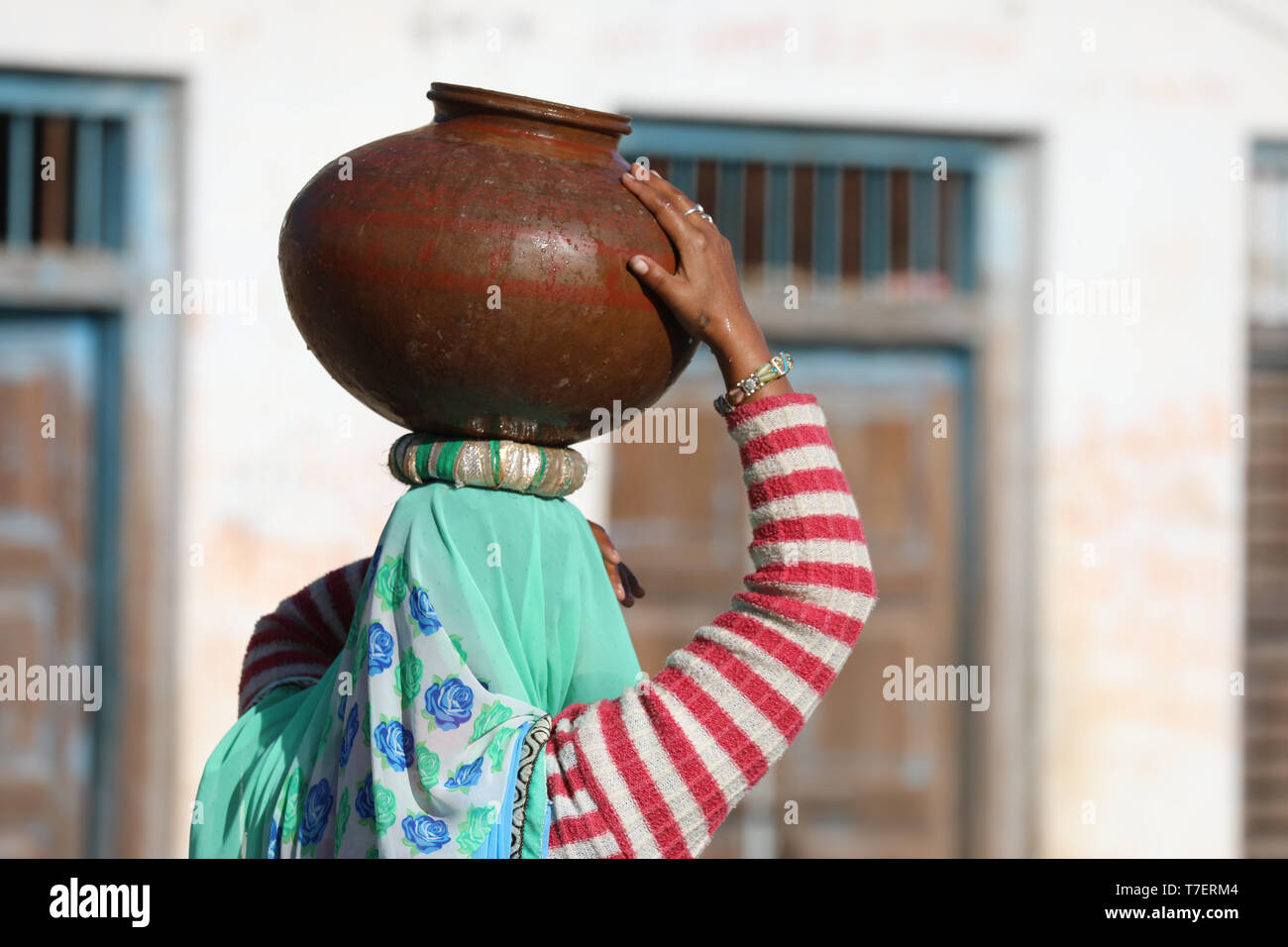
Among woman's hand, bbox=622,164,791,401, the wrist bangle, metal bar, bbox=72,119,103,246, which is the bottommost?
the wrist bangle

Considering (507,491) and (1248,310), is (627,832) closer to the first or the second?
(507,491)

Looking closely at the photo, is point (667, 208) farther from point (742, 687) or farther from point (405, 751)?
point (405, 751)

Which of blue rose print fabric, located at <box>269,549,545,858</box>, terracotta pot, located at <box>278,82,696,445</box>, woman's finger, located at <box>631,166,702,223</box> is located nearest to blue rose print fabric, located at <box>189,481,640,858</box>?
blue rose print fabric, located at <box>269,549,545,858</box>

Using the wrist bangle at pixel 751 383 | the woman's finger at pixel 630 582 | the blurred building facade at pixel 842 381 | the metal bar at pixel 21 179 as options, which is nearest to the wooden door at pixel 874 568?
the blurred building facade at pixel 842 381

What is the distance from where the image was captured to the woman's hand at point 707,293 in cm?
142

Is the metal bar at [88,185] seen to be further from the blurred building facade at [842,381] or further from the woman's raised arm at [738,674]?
the woman's raised arm at [738,674]

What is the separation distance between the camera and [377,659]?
4.64 ft

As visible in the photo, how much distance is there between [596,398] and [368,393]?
0.80 ft

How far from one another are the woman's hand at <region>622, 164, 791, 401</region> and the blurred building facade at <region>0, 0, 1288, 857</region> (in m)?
2.89

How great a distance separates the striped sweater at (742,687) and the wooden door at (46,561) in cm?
339

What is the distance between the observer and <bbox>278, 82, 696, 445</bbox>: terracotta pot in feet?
4.58

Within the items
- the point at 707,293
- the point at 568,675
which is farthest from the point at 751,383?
the point at 568,675

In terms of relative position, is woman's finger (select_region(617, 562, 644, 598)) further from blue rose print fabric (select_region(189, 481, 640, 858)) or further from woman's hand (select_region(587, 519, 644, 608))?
blue rose print fabric (select_region(189, 481, 640, 858))
